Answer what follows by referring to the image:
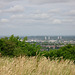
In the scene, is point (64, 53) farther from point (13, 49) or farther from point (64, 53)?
point (13, 49)

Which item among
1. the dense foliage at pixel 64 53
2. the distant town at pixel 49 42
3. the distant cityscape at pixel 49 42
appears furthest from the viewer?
the distant town at pixel 49 42

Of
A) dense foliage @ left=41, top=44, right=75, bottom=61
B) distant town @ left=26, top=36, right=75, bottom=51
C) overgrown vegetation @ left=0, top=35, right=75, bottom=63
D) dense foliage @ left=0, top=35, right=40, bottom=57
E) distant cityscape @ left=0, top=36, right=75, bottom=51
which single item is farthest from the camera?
distant town @ left=26, top=36, right=75, bottom=51

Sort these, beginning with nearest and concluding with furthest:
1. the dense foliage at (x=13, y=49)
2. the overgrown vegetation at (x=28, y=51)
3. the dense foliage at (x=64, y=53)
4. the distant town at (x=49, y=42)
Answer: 1. the dense foliage at (x=64, y=53)
2. the overgrown vegetation at (x=28, y=51)
3. the dense foliage at (x=13, y=49)
4. the distant town at (x=49, y=42)

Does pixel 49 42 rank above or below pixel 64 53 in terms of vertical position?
below

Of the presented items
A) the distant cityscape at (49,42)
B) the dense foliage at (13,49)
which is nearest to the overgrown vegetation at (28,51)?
the dense foliage at (13,49)

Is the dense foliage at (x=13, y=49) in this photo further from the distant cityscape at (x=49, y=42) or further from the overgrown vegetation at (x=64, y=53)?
the distant cityscape at (x=49, y=42)

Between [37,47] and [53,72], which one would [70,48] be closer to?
[37,47]

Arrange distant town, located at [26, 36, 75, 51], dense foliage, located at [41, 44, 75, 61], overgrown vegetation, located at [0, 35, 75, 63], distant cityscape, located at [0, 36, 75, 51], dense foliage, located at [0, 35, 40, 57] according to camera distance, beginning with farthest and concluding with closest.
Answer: distant town, located at [26, 36, 75, 51] < distant cityscape, located at [0, 36, 75, 51] < dense foliage, located at [0, 35, 40, 57] < overgrown vegetation, located at [0, 35, 75, 63] < dense foliage, located at [41, 44, 75, 61]

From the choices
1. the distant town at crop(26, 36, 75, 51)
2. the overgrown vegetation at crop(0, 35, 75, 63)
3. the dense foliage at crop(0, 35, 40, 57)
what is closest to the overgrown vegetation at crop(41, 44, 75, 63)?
the overgrown vegetation at crop(0, 35, 75, 63)

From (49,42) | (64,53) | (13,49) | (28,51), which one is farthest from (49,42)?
(64,53)

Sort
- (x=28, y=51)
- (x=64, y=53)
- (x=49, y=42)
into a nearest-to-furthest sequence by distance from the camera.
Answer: (x=64, y=53), (x=28, y=51), (x=49, y=42)

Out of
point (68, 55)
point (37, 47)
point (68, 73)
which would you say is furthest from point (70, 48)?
point (68, 73)

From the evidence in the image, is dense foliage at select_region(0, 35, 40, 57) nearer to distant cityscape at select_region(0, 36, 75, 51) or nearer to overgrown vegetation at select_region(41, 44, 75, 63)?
overgrown vegetation at select_region(41, 44, 75, 63)

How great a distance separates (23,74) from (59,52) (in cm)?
1038
